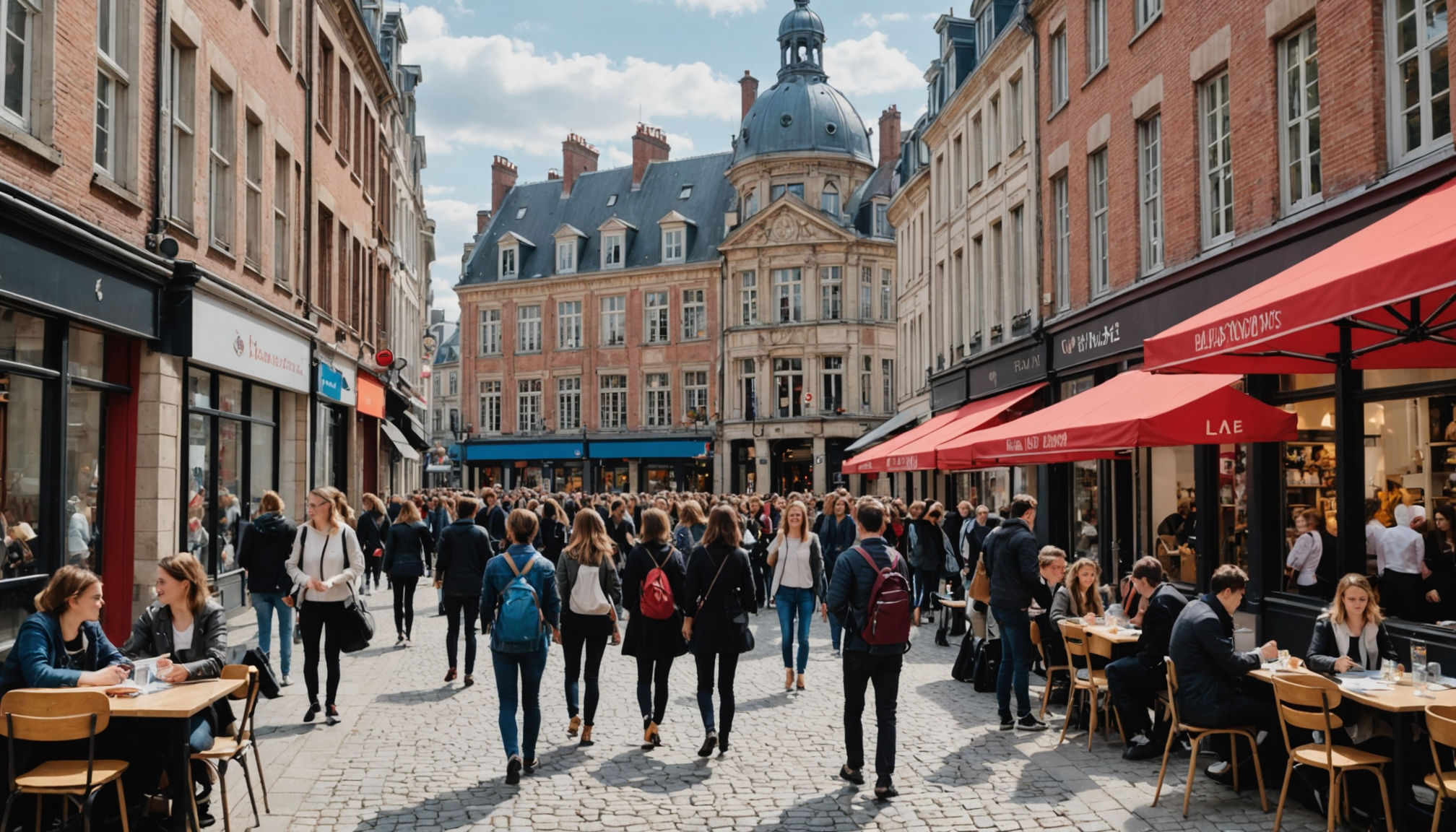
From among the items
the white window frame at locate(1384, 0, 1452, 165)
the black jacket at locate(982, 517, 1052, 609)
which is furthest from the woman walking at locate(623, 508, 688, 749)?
the white window frame at locate(1384, 0, 1452, 165)

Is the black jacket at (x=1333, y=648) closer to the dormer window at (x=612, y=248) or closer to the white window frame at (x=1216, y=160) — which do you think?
the white window frame at (x=1216, y=160)

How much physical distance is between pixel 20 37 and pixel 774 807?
7.96 metres

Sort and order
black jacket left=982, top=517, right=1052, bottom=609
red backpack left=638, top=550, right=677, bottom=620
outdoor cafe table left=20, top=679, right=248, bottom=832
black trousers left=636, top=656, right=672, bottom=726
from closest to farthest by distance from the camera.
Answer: outdoor cafe table left=20, top=679, right=248, bottom=832 < red backpack left=638, top=550, right=677, bottom=620 < black trousers left=636, top=656, right=672, bottom=726 < black jacket left=982, top=517, right=1052, bottom=609

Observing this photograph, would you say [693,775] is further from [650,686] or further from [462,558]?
[462,558]

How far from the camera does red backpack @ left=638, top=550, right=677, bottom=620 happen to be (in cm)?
799

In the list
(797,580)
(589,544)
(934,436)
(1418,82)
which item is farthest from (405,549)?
(1418,82)

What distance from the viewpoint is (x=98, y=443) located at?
1109 centimetres

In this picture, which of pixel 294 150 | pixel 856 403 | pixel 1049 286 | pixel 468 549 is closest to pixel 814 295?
pixel 856 403

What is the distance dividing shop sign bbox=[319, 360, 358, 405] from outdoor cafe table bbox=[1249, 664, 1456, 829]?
52.9 feet

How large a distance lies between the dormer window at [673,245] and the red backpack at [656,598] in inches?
1693

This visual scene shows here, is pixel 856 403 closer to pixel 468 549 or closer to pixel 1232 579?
pixel 468 549

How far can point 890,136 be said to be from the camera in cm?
4872

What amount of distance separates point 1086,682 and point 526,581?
13.3ft

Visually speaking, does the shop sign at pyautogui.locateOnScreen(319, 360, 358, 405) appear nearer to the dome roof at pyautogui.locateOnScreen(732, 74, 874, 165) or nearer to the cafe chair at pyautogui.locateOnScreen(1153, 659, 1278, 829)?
the cafe chair at pyautogui.locateOnScreen(1153, 659, 1278, 829)
